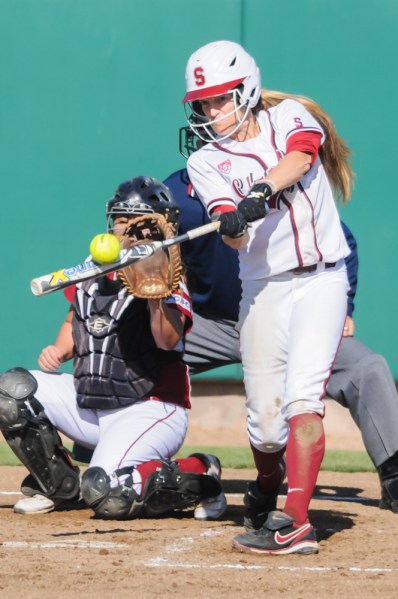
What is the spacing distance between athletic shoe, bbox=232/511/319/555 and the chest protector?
0.93 metres

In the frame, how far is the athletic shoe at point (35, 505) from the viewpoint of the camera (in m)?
4.63

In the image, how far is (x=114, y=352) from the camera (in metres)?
4.59

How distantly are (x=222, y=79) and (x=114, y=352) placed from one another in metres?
1.11

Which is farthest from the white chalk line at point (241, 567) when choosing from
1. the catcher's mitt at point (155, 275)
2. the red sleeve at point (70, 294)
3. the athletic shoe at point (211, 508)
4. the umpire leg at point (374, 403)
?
the red sleeve at point (70, 294)

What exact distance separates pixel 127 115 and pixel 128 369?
9.82ft

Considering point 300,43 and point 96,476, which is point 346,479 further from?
point 300,43

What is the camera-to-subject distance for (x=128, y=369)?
4.58m

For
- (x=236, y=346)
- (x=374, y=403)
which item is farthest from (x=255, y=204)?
(x=236, y=346)

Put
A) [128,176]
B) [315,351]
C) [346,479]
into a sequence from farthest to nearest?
[128,176] → [346,479] → [315,351]

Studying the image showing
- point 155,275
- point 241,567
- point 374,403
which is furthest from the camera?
point 374,403

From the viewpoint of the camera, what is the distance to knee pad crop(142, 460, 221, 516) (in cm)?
443

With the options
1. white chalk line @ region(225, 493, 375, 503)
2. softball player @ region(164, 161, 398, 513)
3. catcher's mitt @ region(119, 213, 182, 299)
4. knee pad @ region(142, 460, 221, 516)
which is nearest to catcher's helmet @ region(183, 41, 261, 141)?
catcher's mitt @ region(119, 213, 182, 299)

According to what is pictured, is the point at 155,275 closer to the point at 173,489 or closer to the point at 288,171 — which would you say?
the point at 288,171

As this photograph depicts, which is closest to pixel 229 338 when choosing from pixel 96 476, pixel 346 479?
pixel 346 479
